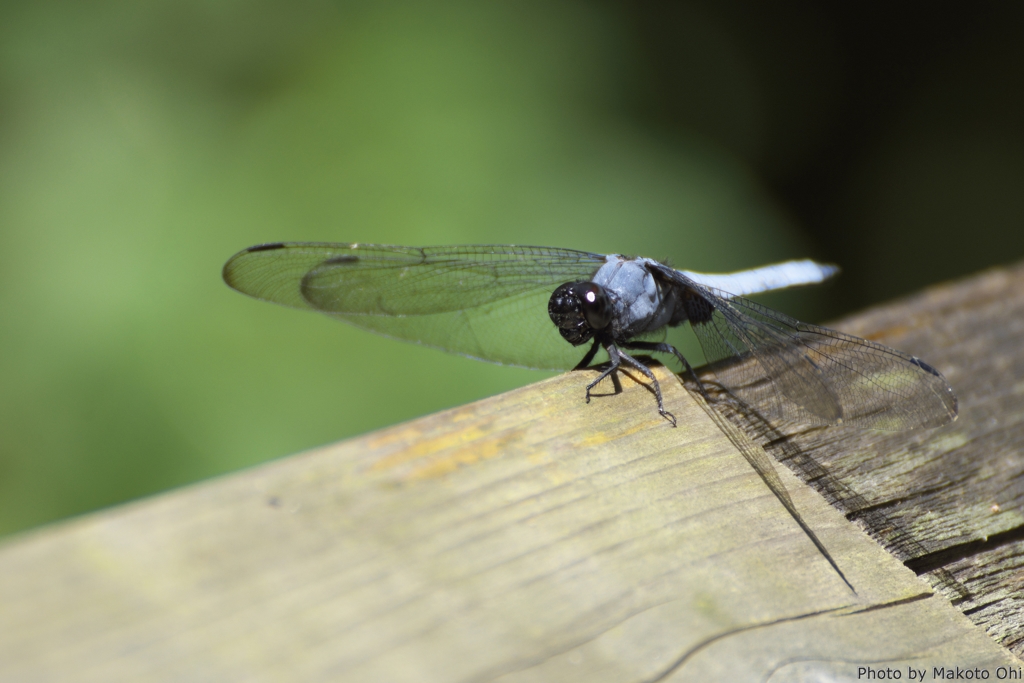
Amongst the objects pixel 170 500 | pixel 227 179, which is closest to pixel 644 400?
pixel 170 500

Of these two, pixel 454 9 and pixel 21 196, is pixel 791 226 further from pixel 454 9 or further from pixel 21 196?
pixel 21 196

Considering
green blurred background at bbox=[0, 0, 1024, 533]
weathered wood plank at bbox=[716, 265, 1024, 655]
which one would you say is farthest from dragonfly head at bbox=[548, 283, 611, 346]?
green blurred background at bbox=[0, 0, 1024, 533]

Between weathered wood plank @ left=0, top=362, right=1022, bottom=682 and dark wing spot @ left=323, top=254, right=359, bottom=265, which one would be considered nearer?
weathered wood plank @ left=0, top=362, right=1022, bottom=682

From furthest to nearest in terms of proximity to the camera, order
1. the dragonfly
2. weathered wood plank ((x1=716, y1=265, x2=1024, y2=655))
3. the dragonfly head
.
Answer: the dragonfly head, the dragonfly, weathered wood plank ((x1=716, y1=265, x2=1024, y2=655))

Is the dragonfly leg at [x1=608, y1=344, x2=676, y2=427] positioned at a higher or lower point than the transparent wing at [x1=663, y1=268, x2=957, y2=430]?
higher

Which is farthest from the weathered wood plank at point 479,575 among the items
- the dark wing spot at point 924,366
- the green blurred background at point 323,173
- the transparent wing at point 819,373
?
the green blurred background at point 323,173

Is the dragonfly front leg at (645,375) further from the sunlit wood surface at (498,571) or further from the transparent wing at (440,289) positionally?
the transparent wing at (440,289)

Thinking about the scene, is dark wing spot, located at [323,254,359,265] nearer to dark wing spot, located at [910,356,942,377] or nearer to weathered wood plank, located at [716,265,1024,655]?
weathered wood plank, located at [716,265,1024,655]

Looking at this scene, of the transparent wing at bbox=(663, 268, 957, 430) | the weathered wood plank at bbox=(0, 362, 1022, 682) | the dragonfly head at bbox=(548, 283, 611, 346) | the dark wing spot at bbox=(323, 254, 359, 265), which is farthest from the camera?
the dark wing spot at bbox=(323, 254, 359, 265)

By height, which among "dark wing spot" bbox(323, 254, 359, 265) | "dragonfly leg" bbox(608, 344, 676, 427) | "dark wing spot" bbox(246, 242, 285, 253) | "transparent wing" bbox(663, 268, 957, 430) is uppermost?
"dark wing spot" bbox(246, 242, 285, 253)
